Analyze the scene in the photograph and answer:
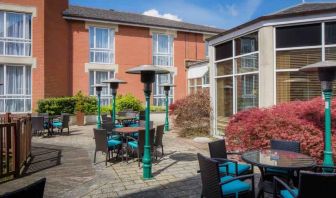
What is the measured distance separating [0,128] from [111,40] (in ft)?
51.6

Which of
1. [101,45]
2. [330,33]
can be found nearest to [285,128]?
[330,33]

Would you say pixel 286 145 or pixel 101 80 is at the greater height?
pixel 101 80

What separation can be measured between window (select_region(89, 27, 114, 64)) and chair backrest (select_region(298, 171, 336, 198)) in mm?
19316

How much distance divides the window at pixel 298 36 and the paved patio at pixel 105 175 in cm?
482

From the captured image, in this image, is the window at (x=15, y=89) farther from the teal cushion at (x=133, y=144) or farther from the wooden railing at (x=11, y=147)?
the teal cushion at (x=133, y=144)

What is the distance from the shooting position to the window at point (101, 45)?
2078 centimetres

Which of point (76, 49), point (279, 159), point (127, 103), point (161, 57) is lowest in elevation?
point (279, 159)

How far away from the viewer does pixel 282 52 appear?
9711 millimetres

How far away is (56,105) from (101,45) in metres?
6.03

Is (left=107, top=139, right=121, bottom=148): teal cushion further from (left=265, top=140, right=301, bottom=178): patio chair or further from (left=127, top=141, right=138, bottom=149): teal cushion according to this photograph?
(left=265, top=140, right=301, bottom=178): patio chair

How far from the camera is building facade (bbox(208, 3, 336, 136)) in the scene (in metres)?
9.07

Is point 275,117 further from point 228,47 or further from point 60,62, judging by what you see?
point 60,62

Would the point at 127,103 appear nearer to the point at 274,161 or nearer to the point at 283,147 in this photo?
the point at 283,147

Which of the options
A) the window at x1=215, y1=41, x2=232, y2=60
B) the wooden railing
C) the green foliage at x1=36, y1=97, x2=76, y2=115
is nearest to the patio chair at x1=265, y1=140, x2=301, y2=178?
the wooden railing
